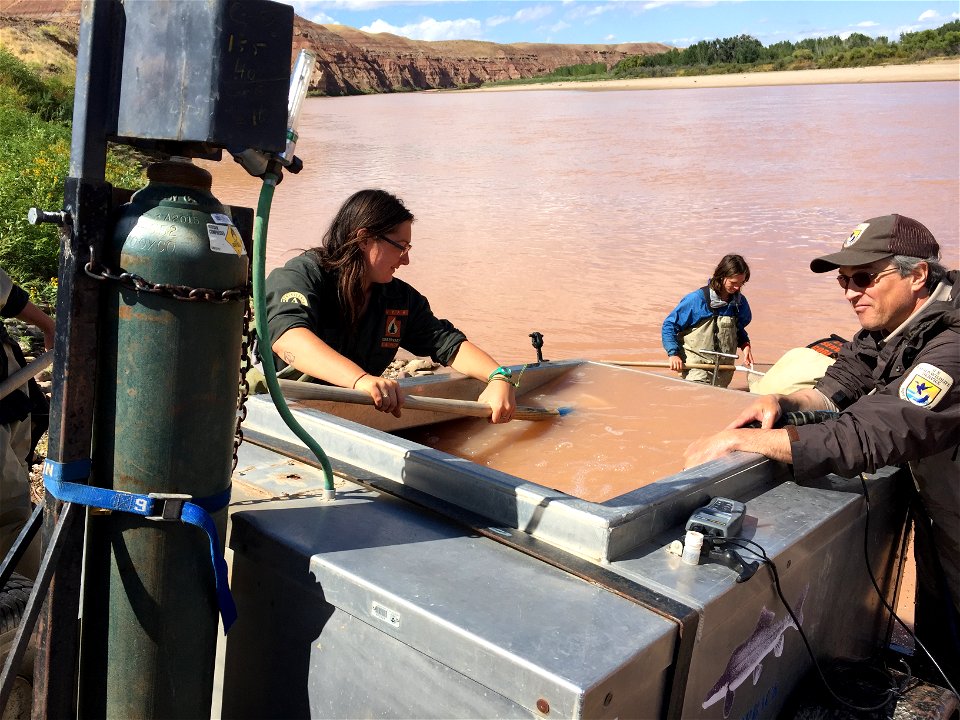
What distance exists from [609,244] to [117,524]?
15.9m

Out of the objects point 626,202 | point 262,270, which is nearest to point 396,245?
point 262,270

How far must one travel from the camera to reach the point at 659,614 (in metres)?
1.39

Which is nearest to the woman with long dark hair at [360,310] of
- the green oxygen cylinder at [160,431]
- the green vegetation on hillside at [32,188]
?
the green oxygen cylinder at [160,431]

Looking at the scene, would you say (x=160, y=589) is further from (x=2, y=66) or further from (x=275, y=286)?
(x=2, y=66)

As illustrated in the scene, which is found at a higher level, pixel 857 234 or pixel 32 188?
pixel 857 234

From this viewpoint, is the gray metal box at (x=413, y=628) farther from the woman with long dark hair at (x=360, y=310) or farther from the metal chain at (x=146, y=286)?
the woman with long dark hair at (x=360, y=310)

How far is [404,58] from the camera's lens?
89.1 m

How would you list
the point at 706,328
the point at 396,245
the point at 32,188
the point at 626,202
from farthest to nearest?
the point at 626,202 → the point at 32,188 → the point at 706,328 → the point at 396,245

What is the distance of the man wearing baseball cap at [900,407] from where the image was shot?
2.09m

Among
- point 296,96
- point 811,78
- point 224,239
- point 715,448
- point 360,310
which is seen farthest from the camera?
point 811,78

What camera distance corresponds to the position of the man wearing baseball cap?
2.09 m

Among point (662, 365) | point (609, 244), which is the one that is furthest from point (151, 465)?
point (609, 244)

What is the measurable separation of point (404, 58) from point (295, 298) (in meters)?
92.4

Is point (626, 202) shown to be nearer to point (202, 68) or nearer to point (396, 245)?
point (396, 245)
